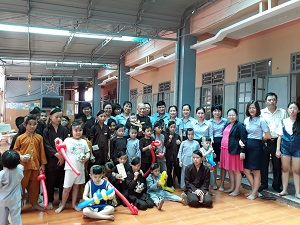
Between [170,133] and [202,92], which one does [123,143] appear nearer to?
[170,133]

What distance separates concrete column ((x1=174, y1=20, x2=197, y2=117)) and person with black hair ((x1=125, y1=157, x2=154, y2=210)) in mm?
3088

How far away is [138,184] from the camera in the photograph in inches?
141

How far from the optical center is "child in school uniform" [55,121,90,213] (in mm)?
3336

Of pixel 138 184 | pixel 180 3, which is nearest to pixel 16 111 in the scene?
pixel 180 3

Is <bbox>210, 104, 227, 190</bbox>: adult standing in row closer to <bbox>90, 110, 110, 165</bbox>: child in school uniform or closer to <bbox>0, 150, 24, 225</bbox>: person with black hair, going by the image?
<bbox>90, 110, 110, 165</bbox>: child in school uniform

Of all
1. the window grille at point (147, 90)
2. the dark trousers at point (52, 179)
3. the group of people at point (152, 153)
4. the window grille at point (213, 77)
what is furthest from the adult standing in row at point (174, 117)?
the window grille at point (147, 90)

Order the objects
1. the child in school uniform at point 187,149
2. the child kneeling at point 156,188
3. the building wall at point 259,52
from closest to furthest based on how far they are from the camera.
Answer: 1. the child kneeling at point 156,188
2. the child in school uniform at point 187,149
3. the building wall at point 259,52

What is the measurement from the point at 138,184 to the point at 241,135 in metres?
1.67

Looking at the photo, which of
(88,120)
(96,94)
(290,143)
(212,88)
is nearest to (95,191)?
(88,120)

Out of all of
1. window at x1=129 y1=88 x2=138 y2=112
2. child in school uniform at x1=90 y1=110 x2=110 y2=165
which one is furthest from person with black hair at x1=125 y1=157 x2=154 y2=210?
window at x1=129 y1=88 x2=138 y2=112

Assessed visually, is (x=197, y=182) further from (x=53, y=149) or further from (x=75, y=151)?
(x=53, y=149)

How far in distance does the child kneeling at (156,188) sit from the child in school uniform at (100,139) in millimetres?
717

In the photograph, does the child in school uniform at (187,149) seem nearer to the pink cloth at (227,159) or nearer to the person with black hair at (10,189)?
the pink cloth at (227,159)

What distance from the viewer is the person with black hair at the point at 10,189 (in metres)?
2.52
